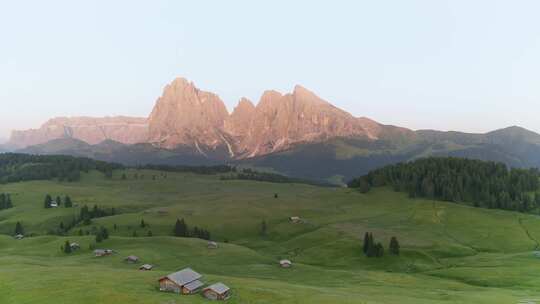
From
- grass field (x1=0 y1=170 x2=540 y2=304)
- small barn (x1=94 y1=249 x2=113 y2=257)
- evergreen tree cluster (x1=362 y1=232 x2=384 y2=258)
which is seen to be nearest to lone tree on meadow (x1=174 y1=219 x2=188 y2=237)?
grass field (x1=0 y1=170 x2=540 y2=304)

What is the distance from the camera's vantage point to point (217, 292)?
2975 inches

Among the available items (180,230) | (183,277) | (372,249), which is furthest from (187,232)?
(183,277)

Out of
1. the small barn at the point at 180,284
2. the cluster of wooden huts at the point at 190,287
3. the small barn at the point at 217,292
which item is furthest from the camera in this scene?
the small barn at the point at 180,284

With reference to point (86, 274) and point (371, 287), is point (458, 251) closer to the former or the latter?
point (371, 287)

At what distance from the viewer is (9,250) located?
145 m

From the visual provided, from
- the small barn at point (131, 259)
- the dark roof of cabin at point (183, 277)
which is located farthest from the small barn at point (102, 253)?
the dark roof of cabin at point (183, 277)

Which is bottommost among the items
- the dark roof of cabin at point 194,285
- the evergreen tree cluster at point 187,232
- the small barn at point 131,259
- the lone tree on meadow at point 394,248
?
the evergreen tree cluster at point 187,232

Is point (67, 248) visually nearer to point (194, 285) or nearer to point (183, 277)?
point (183, 277)

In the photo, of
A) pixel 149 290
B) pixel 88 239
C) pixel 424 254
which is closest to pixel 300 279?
pixel 149 290

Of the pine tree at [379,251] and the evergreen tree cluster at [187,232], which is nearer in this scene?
the pine tree at [379,251]

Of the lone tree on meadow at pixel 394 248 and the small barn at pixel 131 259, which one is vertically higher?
the lone tree on meadow at pixel 394 248

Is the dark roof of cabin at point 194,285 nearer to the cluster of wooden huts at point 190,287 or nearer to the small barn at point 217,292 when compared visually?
the cluster of wooden huts at point 190,287

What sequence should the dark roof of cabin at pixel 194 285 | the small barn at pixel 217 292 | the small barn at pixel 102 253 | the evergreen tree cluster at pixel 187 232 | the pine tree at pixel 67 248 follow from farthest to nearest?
the evergreen tree cluster at pixel 187 232 < the pine tree at pixel 67 248 < the small barn at pixel 102 253 < the dark roof of cabin at pixel 194 285 < the small barn at pixel 217 292

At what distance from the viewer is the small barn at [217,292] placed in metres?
75.6
